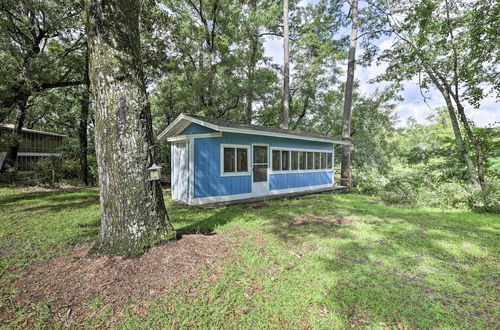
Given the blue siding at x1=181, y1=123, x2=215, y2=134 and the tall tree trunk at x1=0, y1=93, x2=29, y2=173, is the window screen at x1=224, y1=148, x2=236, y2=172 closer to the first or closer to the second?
the blue siding at x1=181, y1=123, x2=215, y2=134

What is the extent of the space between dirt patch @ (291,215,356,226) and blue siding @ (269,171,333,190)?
3.44 metres

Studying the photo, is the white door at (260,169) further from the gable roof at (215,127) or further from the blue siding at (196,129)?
the blue siding at (196,129)

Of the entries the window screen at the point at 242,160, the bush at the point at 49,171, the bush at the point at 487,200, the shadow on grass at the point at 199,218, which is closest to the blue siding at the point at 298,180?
the window screen at the point at 242,160

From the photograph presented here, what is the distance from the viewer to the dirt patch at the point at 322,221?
17.5 ft

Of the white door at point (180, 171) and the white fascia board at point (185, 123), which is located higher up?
the white fascia board at point (185, 123)

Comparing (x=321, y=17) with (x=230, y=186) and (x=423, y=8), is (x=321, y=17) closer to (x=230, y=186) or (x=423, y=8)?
(x=423, y=8)

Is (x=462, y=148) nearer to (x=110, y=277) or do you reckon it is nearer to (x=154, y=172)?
(x=154, y=172)

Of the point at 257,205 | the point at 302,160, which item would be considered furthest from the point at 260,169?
the point at 302,160

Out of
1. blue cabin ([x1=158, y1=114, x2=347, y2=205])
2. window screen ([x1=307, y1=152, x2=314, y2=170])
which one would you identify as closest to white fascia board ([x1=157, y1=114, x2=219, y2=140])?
blue cabin ([x1=158, y1=114, x2=347, y2=205])

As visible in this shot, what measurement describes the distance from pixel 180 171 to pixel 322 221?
4908mm

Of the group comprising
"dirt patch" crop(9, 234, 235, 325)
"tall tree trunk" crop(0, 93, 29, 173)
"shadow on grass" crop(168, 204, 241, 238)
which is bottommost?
"shadow on grass" crop(168, 204, 241, 238)

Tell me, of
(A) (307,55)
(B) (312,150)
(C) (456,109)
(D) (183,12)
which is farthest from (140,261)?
(A) (307,55)

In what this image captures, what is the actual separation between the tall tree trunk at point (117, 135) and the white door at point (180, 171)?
174 inches

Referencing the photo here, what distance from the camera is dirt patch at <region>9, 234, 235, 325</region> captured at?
86.7 inches
